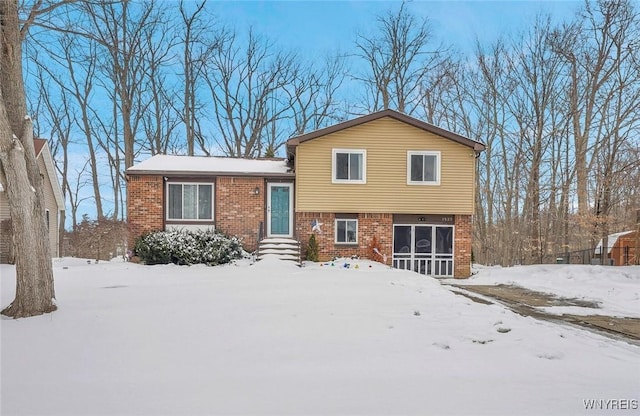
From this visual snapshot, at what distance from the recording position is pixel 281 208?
1449 cm

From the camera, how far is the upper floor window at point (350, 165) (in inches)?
551

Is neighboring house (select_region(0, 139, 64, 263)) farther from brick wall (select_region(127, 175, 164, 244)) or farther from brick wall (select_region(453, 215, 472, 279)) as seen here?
brick wall (select_region(453, 215, 472, 279))

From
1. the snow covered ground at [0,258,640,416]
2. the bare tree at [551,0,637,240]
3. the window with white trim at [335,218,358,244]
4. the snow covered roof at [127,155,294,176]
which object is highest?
the bare tree at [551,0,637,240]

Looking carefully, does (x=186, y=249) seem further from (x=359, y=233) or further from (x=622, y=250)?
(x=622, y=250)

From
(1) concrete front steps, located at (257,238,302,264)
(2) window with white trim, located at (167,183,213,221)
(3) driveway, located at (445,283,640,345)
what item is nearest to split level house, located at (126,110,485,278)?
(2) window with white trim, located at (167,183,213,221)

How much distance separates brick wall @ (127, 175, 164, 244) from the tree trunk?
817cm

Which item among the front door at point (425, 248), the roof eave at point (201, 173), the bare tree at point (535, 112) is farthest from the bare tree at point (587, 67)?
the roof eave at point (201, 173)

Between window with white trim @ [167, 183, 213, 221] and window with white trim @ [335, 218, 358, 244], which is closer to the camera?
window with white trim @ [167, 183, 213, 221]

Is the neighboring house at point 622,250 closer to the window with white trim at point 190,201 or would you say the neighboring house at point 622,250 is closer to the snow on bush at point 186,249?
the snow on bush at point 186,249

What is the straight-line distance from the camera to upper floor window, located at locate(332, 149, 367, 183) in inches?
551

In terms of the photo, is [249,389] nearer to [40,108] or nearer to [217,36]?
[217,36]

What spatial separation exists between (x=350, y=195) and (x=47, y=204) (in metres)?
14.6

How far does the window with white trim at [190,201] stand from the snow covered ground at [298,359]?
24.9 ft

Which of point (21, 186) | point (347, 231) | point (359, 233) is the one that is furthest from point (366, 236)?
point (21, 186)
